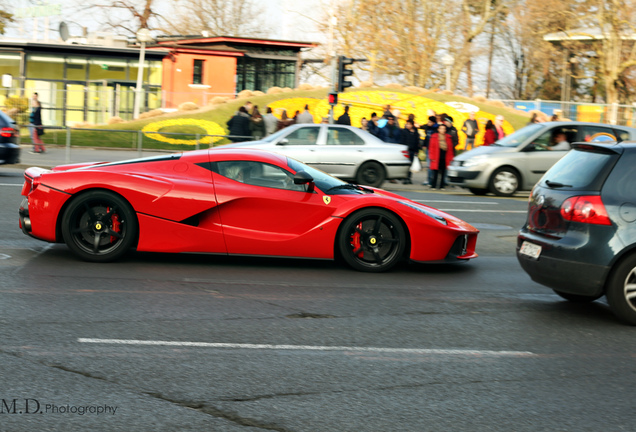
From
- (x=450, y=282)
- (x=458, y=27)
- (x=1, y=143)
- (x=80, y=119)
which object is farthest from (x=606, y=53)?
(x=450, y=282)

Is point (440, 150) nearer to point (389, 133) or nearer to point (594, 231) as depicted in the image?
point (389, 133)

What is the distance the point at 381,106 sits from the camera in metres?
35.1

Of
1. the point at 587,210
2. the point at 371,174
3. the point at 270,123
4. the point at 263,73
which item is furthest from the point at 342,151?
the point at 263,73

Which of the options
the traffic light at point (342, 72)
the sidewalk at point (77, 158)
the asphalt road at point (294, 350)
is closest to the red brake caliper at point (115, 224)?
the asphalt road at point (294, 350)

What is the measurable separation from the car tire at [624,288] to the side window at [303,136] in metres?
12.0

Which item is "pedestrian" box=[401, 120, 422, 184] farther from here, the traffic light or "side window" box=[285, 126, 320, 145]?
"side window" box=[285, 126, 320, 145]

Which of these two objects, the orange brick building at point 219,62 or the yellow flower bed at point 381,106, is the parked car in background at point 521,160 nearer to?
the yellow flower bed at point 381,106

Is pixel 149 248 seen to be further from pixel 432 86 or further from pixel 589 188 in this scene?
pixel 432 86

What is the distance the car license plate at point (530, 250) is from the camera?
21.0 feet

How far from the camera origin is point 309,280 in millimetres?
7406

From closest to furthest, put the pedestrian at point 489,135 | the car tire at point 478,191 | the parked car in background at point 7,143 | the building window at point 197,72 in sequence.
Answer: the parked car in background at point 7,143
the car tire at point 478,191
the pedestrian at point 489,135
the building window at point 197,72

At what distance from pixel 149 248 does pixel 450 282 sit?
118 inches

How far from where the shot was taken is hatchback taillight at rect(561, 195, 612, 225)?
6020 millimetres

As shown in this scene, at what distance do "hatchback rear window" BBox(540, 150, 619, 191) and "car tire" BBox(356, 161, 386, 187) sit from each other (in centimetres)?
1108
